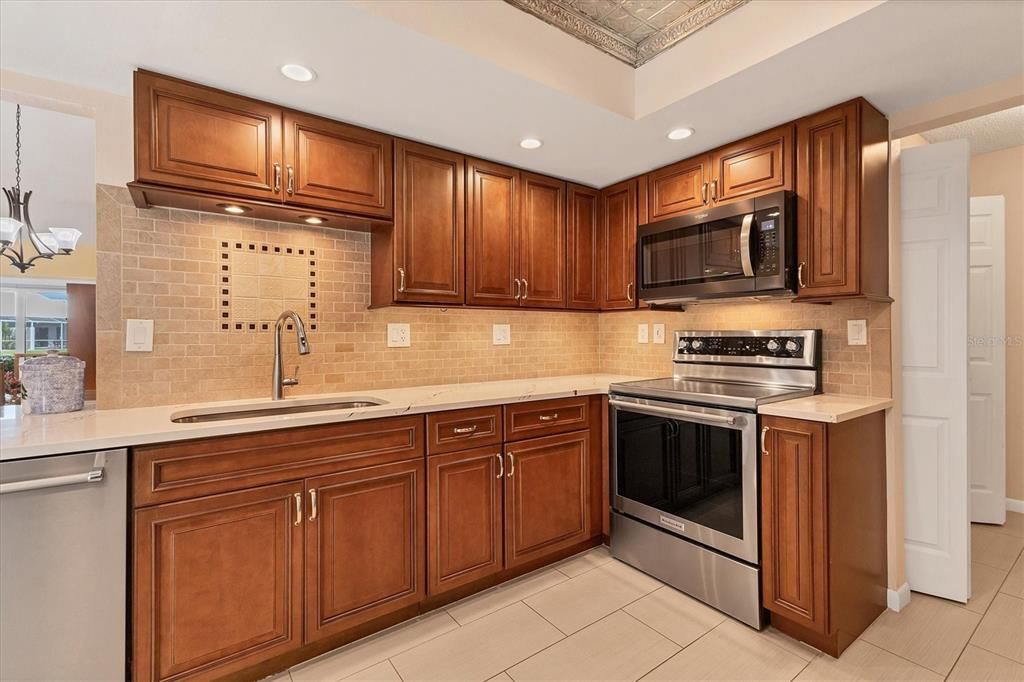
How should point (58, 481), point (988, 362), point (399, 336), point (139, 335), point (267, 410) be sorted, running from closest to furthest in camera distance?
1. point (58, 481)
2. point (139, 335)
3. point (267, 410)
4. point (399, 336)
5. point (988, 362)

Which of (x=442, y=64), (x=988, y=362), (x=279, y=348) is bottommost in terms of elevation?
(x=988, y=362)

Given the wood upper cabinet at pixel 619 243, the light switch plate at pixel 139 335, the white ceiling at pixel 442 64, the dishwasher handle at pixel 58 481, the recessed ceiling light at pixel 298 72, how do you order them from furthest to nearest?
the wood upper cabinet at pixel 619 243, the light switch plate at pixel 139 335, the recessed ceiling light at pixel 298 72, the white ceiling at pixel 442 64, the dishwasher handle at pixel 58 481

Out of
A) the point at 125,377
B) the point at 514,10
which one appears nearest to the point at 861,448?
the point at 514,10

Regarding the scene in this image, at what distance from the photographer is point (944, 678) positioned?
1651 mm

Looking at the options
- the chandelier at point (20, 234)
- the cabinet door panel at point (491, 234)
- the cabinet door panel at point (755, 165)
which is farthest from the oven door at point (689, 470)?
the chandelier at point (20, 234)

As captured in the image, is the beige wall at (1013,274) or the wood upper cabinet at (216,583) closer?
the wood upper cabinet at (216,583)

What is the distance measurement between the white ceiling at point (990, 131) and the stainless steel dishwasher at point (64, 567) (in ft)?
13.2

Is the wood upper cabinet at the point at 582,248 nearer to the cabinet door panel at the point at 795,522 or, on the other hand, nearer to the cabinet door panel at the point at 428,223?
the cabinet door panel at the point at 428,223

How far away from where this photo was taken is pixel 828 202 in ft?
6.61

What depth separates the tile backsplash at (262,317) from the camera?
1.93 metres

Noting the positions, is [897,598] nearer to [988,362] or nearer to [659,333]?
[659,333]

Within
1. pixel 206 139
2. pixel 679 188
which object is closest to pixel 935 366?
pixel 679 188

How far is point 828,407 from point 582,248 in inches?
66.1

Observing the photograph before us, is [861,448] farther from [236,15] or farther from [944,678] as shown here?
[236,15]
